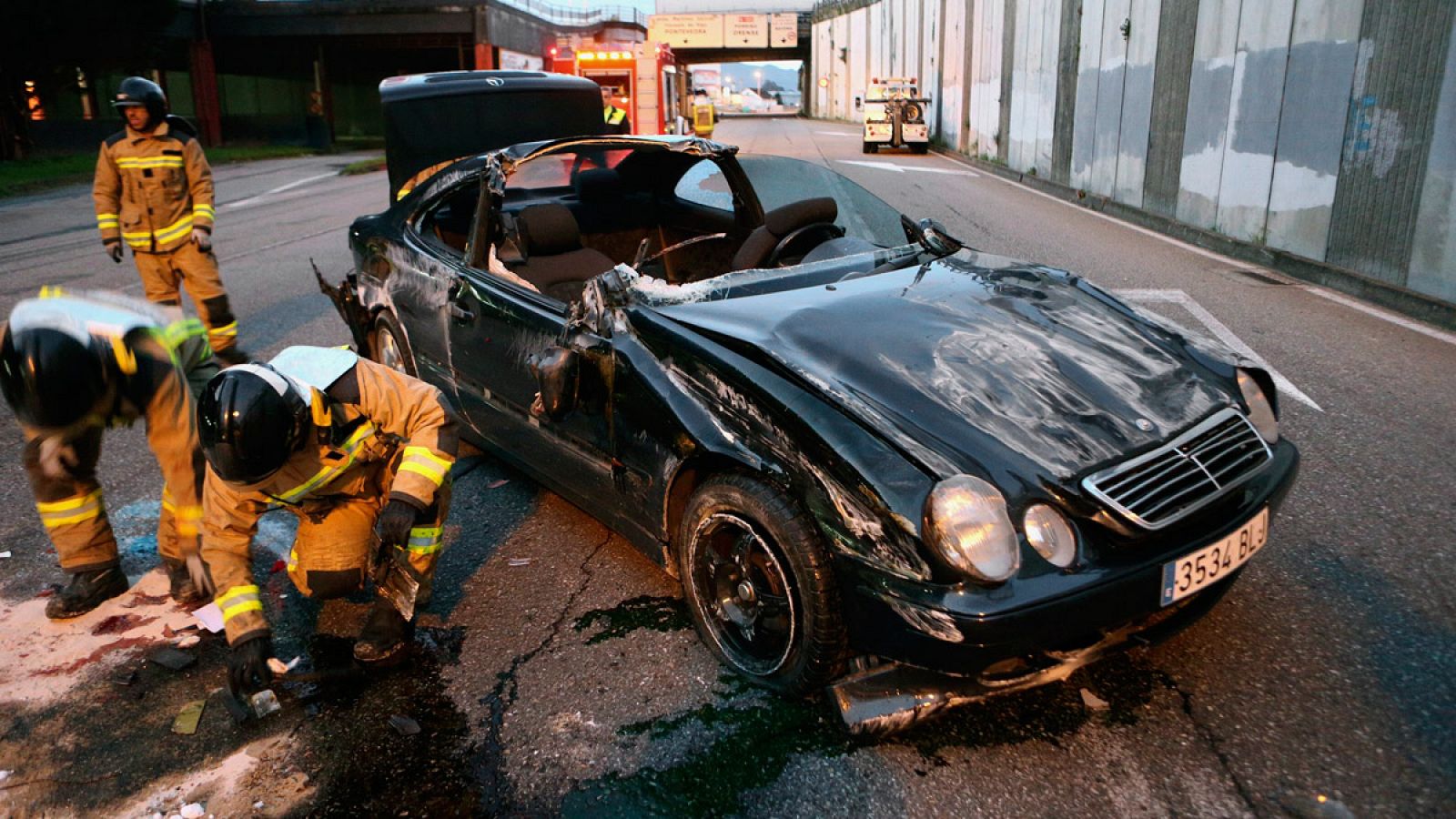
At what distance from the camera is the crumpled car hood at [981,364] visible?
2689mm

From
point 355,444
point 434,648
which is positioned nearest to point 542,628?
point 434,648

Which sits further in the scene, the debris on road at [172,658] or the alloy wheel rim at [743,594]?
the debris on road at [172,658]

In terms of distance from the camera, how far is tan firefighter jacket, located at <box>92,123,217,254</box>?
6.51 m

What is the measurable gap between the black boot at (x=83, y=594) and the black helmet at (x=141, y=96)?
147 inches

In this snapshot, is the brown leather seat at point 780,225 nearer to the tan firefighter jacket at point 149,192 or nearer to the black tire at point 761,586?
the black tire at point 761,586

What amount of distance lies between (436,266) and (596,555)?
1515 millimetres

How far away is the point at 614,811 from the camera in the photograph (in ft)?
8.13

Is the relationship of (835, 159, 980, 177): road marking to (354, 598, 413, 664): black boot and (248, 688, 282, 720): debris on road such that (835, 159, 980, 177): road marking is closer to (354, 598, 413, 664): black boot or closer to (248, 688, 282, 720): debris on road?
(354, 598, 413, 664): black boot

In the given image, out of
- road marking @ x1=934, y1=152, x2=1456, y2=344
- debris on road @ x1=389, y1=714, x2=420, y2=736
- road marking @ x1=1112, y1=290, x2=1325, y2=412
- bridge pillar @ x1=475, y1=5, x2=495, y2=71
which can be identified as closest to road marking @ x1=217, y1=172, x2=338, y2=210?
road marking @ x1=934, y1=152, x2=1456, y2=344

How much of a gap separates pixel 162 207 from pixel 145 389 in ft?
12.5

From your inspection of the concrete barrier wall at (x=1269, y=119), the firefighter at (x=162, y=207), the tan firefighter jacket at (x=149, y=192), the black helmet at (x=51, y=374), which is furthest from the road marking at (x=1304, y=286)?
the tan firefighter jacket at (x=149, y=192)

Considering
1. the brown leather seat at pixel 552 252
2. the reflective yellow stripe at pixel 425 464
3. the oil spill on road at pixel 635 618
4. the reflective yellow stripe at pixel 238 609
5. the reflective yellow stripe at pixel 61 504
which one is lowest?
the oil spill on road at pixel 635 618

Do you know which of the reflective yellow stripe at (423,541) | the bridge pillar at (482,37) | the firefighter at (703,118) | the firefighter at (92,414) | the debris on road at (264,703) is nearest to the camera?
the debris on road at (264,703)

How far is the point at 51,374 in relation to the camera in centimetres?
299
